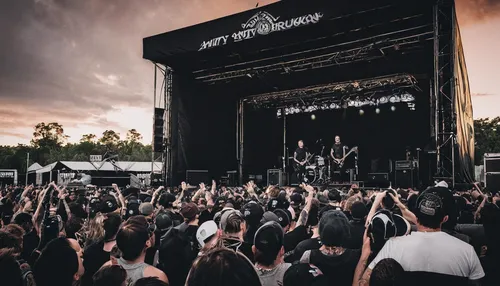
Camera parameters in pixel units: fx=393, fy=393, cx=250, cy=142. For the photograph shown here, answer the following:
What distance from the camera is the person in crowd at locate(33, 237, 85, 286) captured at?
92.7 inches

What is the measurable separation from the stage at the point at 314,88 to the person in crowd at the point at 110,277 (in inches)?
440

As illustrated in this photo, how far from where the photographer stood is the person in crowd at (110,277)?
1.91 meters

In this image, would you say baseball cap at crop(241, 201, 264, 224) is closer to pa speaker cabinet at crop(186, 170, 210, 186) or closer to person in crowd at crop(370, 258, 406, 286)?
person in crowd at crop(370, 258, 406, 286)

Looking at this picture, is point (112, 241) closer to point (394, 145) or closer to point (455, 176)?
point (455, 176)

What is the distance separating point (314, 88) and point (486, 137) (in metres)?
33.0

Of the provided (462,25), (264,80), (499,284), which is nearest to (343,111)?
(264,80)

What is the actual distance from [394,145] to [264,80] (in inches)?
292

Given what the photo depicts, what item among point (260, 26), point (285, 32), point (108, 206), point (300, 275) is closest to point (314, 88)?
point (285, 32)

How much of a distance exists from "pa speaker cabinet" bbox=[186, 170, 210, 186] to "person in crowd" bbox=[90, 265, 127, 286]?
17.0 metres

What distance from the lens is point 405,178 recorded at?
16875 mm

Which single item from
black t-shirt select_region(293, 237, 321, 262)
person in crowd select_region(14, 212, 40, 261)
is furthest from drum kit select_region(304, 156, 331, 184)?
black t-shirt select_region(293, 237, 321, 262)

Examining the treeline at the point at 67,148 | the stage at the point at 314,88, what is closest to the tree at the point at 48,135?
the treeline at the point at 67,148

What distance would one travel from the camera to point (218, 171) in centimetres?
2055

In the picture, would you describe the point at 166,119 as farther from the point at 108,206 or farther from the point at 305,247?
the point at 305,247
